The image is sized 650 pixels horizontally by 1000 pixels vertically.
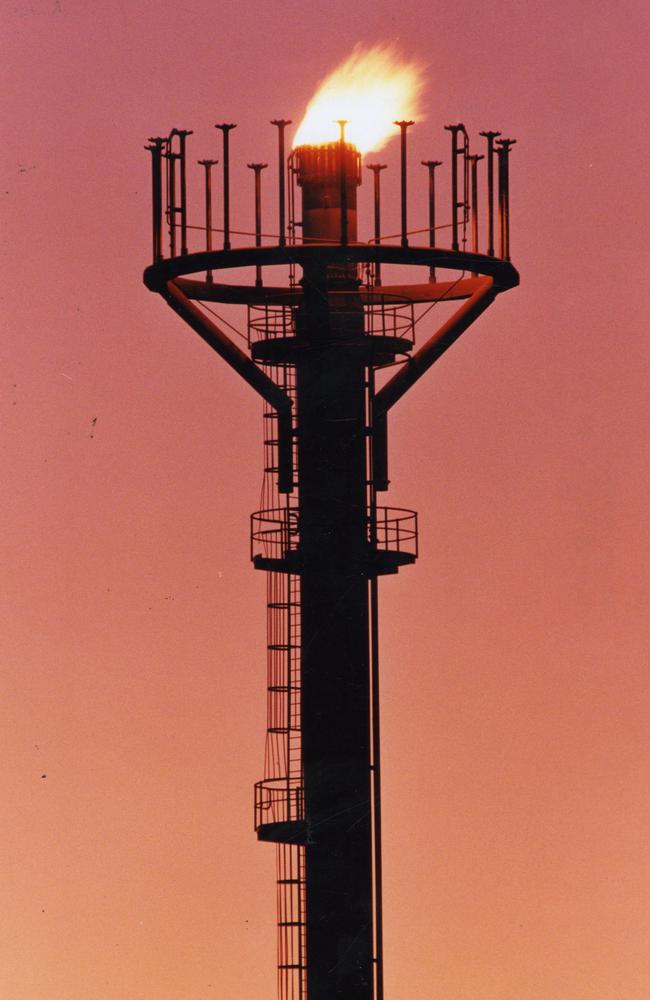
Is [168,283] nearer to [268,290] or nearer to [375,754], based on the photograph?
[268,290]

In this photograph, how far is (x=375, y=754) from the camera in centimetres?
3784

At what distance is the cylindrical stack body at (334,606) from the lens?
123 ft

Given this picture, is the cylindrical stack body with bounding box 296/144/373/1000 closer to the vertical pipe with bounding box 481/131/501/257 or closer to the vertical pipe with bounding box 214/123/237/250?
the vertical pipe with bounding box 214/123/237/250

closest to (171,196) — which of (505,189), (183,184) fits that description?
(183,184)

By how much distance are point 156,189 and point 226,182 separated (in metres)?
1.95

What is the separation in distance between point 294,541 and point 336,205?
18.5ft

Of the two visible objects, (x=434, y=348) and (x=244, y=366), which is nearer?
(x=244, y=366)

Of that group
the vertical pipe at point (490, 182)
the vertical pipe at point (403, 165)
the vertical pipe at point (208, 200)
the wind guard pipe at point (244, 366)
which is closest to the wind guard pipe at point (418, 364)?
the vertical pipe at point (490, 182)

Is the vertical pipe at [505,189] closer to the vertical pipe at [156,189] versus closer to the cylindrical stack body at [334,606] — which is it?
the cylindrical stack body at [334,606]

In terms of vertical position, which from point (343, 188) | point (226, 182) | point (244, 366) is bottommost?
point (244, 366)

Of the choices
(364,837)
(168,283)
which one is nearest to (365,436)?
(168,283)

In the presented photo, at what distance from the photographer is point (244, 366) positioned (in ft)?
123

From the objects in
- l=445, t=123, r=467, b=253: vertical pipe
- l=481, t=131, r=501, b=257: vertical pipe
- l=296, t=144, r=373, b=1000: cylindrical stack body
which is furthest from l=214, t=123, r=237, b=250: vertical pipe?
l=481, t=131, r=501, b=257: vertical pipe

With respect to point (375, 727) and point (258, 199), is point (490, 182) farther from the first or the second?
point (375, 727)
